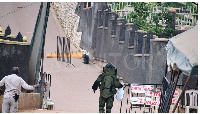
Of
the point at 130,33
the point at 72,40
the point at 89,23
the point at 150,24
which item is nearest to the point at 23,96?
the point at 130,33

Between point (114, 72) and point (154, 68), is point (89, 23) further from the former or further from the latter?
point (114, 72)

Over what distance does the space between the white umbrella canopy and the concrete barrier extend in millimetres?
3289

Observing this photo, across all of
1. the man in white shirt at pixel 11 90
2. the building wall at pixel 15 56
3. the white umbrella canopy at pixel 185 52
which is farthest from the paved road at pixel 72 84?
the man in white shirt at pixel 11 90

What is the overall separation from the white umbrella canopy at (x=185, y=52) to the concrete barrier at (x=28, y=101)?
130 inches

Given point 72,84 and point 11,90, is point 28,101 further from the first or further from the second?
point 72,84

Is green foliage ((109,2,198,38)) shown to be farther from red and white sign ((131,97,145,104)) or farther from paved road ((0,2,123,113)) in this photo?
red and white sign ((131,97,145,104))

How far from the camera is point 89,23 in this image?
34.3 meters

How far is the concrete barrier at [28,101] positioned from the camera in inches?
568

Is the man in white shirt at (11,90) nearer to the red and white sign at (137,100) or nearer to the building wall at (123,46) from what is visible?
the red and white sign at (137,100)

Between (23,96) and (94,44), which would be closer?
(23,96)

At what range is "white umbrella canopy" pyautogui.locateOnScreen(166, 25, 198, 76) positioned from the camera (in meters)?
12.6

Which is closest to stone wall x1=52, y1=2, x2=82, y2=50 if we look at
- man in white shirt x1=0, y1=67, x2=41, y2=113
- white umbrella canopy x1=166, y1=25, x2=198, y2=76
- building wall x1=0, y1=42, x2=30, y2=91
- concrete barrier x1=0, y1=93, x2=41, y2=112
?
building wall x1=0, y1=42, x2=30, y2=91

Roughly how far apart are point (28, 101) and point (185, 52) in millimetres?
3925

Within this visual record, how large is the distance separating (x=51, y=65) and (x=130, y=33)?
8.43 metres
